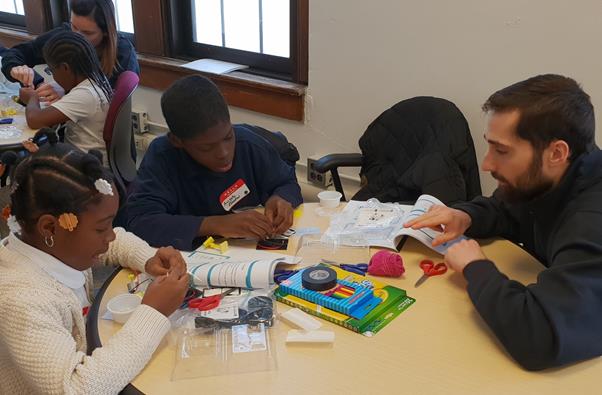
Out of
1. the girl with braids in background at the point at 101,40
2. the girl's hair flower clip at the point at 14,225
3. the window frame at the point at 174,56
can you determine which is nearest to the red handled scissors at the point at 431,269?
the girl's hair flower clip at the point at 14,225

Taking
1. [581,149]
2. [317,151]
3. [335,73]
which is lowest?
[317,151]

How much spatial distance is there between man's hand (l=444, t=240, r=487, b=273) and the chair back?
1.60 meters

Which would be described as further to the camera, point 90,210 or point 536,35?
point 536,35

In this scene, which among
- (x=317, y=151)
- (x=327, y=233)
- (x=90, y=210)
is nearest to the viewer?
(x=90, y=210)

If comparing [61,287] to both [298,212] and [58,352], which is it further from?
[298,212]

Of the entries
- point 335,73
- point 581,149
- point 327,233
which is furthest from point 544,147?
A: point 335,73

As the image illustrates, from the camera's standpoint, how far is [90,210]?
126 cm

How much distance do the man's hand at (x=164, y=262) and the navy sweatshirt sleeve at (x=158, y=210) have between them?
15 cm

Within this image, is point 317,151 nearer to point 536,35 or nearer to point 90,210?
point 536,35

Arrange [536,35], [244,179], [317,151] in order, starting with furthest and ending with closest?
[317,151] → [536,35] → [244,179]

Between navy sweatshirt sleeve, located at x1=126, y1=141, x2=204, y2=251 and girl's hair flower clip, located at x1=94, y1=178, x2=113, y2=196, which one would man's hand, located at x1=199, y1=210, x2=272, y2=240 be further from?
girl's hair flower clip, located at x1=94, y1=178, x2=113, y2=196

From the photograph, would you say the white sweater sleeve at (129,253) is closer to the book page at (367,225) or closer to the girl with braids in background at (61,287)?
the girl with braids in background at (61,287)

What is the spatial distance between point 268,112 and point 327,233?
1.57 m

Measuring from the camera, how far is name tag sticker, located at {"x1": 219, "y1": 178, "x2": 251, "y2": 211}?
1.89 meters
